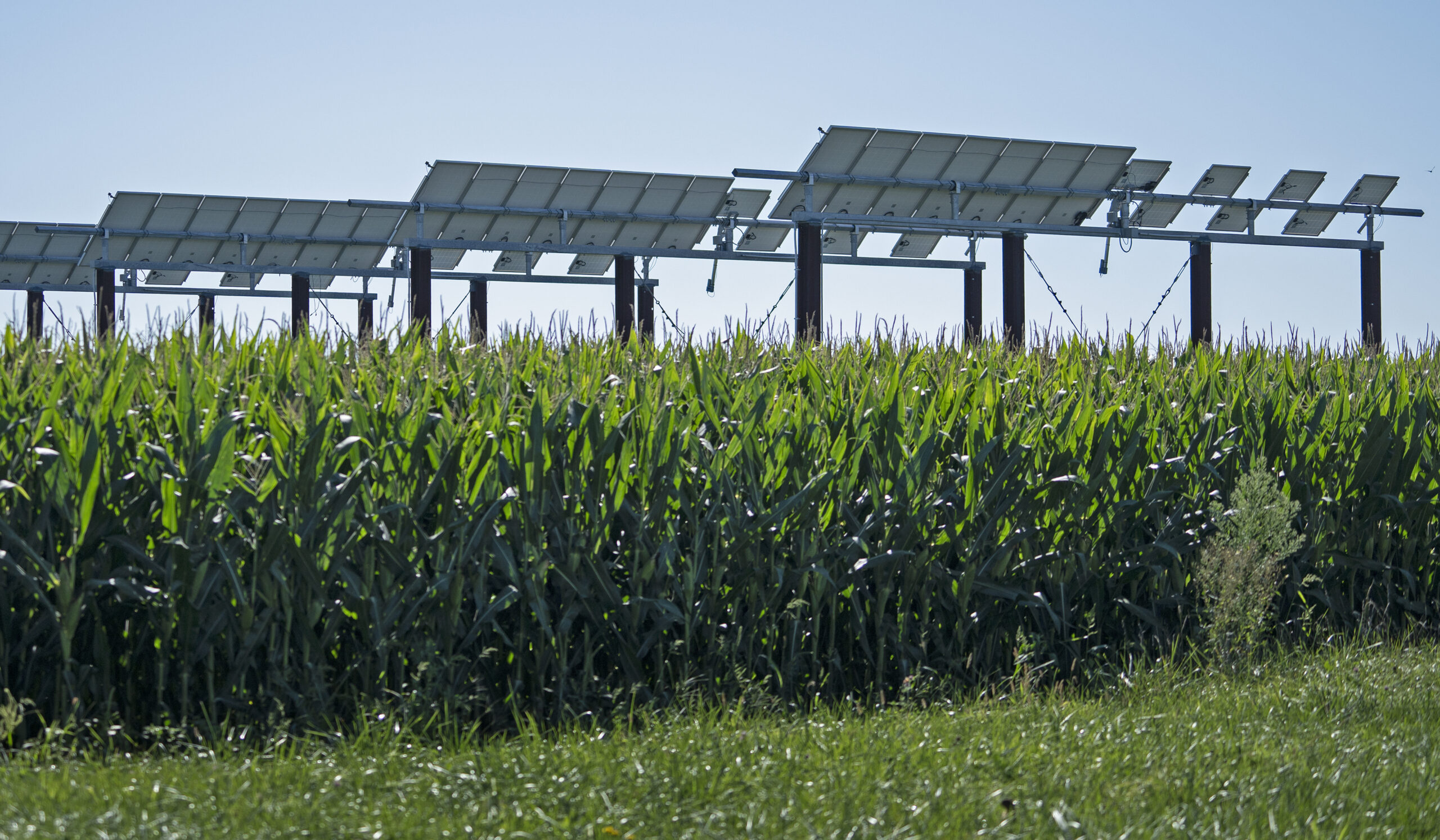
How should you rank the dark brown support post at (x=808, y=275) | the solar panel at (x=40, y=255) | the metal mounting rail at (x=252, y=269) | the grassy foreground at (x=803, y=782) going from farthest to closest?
the solar panel at (x=40, y=255), the metal mounting rail at (x=252, y=269), the dark brown support post at (x=808, y=275), the grassy foreground at (x=803, y=782)

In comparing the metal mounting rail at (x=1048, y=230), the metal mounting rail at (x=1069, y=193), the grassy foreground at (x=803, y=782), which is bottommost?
the grassy foreground at (x=803, y=782)

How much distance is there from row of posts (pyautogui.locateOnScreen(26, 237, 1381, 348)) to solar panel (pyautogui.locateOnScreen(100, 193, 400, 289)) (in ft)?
2.32

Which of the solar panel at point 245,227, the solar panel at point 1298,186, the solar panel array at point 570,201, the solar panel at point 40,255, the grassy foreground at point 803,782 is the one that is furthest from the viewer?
the solar panel at point 40,255

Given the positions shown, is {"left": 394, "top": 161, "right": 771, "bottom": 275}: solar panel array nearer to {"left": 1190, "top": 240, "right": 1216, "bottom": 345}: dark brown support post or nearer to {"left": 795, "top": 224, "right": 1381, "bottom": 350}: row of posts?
{"left": 795, "top": 224, "right": 1381, "bottom": 350}: row of posts

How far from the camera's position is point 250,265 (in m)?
24.7

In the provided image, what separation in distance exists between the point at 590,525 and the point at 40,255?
26.6 meters

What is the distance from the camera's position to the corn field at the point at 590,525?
4.75m

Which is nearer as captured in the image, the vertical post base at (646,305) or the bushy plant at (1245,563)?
the bushy plant at (1245,563)

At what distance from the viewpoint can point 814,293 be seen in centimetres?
1694

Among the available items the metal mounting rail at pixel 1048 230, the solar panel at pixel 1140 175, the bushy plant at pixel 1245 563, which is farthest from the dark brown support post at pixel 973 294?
the bushy plant at pixel 1245 563

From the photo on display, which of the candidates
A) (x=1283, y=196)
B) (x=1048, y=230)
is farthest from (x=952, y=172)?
(x=1283, y=196)

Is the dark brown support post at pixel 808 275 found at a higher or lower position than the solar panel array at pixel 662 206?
lower

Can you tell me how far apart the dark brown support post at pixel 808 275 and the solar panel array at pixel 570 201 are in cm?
505

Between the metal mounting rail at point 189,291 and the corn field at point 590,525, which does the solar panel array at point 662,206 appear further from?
the corn field at point 590,525
